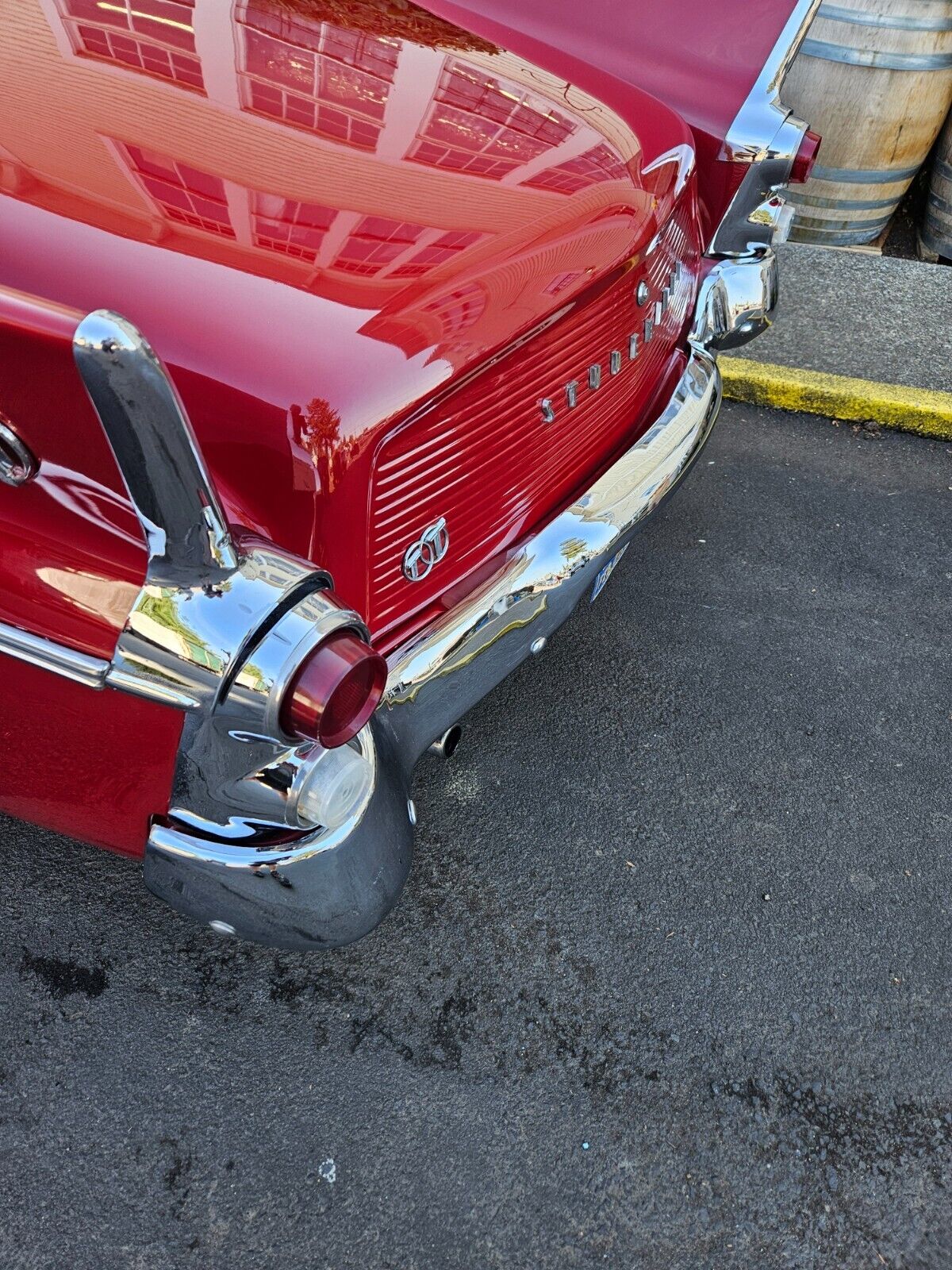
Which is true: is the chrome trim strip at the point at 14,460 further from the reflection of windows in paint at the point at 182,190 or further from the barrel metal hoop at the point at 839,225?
the barrel metal hoop at the point at 839,225

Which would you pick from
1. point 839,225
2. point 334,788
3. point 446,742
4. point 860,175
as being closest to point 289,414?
point 334,788

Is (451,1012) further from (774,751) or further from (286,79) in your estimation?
(286,79)

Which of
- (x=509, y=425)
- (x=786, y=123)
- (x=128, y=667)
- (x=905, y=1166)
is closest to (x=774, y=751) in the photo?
(x=905, y=1166)

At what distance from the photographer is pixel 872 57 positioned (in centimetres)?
437

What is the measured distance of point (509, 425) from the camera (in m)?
1.75

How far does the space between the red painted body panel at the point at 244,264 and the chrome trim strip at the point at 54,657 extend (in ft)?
0.06

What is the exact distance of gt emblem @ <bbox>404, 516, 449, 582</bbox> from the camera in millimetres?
1643

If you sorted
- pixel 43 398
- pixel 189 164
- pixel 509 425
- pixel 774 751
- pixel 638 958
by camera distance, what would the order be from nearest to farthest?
pixel 43 398, pixel 189 164, pixel 509 425, pixel 638 958, pixel 774 751

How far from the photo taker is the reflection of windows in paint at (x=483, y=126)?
1.75 meters

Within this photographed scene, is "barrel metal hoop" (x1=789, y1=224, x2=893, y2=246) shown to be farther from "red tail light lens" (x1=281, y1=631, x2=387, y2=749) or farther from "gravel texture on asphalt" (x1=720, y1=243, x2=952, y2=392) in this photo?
"red tail light lens" (x1=281, y1=631, x2=387, y2=749)

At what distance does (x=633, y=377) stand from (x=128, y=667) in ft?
4.31

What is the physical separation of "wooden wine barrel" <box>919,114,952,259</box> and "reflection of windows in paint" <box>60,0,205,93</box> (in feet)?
13.9

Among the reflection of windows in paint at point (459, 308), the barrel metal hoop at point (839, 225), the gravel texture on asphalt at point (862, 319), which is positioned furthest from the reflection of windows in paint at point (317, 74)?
the barrel metal hoop at point (839, 225)

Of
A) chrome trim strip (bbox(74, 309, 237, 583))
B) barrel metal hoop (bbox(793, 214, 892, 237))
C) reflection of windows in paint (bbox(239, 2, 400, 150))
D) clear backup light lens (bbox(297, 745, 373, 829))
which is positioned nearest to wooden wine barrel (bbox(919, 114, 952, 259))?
barrel metal hoop (bbox(793, 214, 892, 237))
